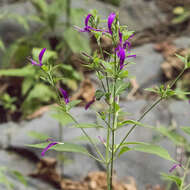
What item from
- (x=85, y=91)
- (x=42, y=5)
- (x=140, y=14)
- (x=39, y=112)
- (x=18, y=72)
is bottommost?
(x=39, y=112)

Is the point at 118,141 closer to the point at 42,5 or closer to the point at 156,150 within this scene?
the point at 156,150

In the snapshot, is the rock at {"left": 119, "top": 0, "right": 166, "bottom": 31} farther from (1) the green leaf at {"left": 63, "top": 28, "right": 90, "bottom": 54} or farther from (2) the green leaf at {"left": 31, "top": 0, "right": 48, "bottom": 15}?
(1) the green leaf at {"left": 63, "top": 28, "right": 90, "bottom": 54}

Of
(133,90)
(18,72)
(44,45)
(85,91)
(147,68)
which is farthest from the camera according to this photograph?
(147,68)

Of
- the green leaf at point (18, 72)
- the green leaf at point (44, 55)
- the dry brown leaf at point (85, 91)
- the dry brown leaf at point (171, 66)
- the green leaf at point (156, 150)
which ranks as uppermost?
the dry brown leaf at point (171, 66)

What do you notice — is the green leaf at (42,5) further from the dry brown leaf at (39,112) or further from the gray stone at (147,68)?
the gray stone at (147,68)

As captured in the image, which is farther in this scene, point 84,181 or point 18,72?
point 84,181

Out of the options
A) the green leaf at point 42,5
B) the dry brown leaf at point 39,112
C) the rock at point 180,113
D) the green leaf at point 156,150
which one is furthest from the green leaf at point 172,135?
the green leaf at point 42,5

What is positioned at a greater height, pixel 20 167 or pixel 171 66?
pixel 171 66

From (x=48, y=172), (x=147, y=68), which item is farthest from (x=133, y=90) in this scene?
(x=48, y=172)
